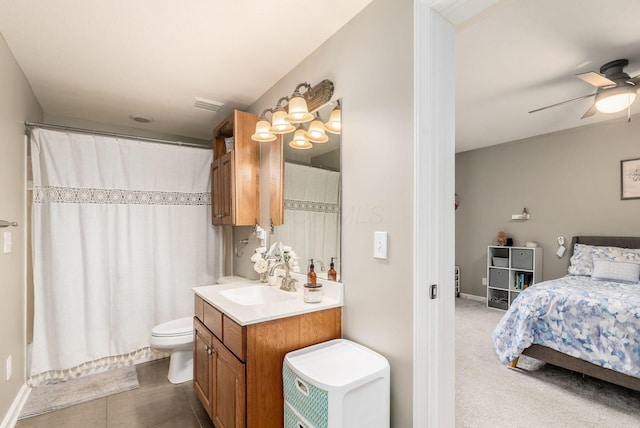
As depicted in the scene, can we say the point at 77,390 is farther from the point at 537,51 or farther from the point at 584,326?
the point at 537,51

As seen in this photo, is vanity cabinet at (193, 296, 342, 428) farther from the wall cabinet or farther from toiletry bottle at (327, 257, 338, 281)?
the wall cabinet

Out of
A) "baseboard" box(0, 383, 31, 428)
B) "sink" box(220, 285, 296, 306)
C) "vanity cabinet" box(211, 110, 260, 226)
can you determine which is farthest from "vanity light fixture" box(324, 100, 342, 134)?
"baseboard" box(0, 383, 31, 428)

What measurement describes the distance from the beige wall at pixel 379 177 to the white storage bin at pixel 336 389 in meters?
0.10

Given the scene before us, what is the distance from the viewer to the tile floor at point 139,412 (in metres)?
2.02

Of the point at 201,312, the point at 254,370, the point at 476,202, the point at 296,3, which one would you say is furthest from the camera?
the point at 476,202

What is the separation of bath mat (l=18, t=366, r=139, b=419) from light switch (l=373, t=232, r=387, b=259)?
2313 mm

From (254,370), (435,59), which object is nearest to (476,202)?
(435,59)

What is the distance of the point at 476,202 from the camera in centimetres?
512

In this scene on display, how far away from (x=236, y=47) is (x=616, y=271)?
13.6ft

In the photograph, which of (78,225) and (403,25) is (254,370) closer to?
(403,25)

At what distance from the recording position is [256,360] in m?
1.48

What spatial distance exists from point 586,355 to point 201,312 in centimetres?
282

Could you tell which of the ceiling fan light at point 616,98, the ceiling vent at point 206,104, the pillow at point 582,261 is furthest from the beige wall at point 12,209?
the pillow at point 582,261

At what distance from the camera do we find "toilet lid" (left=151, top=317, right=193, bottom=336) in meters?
2.45
